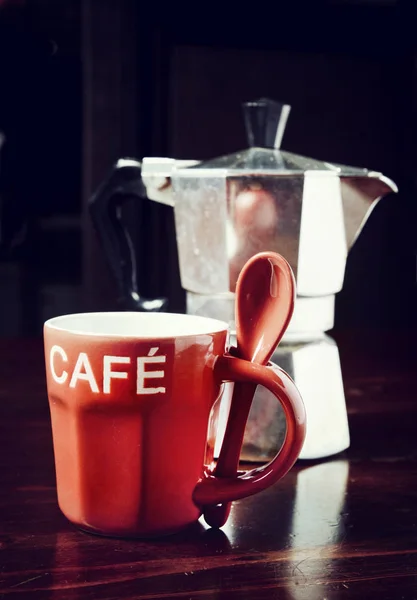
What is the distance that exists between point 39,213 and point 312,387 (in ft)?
4.41

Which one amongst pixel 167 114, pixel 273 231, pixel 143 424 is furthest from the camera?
pixel 167 114

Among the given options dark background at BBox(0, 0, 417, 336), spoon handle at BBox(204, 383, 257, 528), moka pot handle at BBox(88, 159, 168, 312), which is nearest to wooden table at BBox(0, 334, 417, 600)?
spoon handle at BBox(204, 383, 257, 528)

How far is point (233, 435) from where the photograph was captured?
382 mm

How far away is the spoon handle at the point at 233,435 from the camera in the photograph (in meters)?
0.38

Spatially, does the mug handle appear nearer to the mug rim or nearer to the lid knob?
the mug rim

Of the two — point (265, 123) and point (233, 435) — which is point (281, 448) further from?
point (265, 123)

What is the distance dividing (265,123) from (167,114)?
1.05 m

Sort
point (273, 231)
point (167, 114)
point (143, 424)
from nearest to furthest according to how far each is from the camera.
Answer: point (143, 424) → point (273, 231) → point (167, 114)

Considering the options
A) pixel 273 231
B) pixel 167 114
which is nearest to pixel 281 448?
pixel 273 231

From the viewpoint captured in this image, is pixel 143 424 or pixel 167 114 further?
pixel 167 114

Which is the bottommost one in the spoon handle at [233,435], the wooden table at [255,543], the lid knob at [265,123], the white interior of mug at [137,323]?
the wooden table at [255,543]

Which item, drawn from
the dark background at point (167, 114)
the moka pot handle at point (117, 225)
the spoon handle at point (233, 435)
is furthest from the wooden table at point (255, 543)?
the dark background at point (167, 114)

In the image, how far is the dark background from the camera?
1577 millimetres

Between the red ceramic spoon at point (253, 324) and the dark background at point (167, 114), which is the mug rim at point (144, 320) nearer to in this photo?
the red ceramic spoon at point (253, 324)
